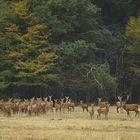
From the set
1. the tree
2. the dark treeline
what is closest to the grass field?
the tree

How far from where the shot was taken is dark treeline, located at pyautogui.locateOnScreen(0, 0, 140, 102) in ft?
150

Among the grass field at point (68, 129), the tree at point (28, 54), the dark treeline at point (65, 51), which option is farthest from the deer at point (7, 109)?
→ the tree at point (28, 54)

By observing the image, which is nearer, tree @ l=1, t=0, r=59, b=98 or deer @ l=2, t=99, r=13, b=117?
deer @ l=2, t=99, r=13, b=117

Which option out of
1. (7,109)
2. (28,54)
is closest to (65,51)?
(28,54)

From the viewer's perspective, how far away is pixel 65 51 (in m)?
46.3

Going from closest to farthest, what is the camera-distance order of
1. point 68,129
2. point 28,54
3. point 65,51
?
point 68,129
point 65,51
point 28,54

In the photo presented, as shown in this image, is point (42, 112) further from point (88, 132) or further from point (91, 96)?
point (91, 96)

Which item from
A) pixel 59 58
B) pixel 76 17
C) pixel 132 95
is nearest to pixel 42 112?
pixel 59 58

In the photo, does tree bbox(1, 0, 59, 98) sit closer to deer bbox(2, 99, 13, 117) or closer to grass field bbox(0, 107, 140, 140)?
deer bbox(2, 99, 13, 117)

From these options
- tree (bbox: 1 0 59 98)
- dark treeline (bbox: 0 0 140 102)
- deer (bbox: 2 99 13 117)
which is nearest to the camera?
deer (bbox: 2 99 13 117)

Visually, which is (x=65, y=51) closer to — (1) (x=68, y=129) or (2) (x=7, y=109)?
(2) (x=7, y=109)

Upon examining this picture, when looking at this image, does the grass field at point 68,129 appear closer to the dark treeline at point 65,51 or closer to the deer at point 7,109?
the deer at point 7,109

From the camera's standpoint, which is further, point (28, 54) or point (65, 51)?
point (28, 54)

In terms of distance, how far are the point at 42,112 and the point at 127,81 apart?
67.7 feet
